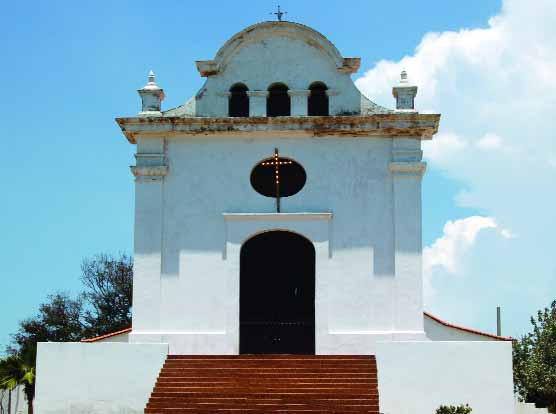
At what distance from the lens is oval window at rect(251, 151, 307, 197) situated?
26.7 meters

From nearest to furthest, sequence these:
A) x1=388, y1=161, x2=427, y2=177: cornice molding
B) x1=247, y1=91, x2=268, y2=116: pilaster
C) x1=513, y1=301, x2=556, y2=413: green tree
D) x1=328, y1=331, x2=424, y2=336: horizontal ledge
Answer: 1. x1=328, y1=331, x2=424, y2=336: horizontal ledge
2. x1=388, y1=161, x2=427, y2=177: cornice molding
3. x1=247, y1=91, x2=268, y2=116: pilaster
4. x1=513, y1=301, x2=556, y2=413: green tree

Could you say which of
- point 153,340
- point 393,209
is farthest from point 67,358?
point 393,209

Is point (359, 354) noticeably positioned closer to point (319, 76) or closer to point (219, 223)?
point (219, 223)

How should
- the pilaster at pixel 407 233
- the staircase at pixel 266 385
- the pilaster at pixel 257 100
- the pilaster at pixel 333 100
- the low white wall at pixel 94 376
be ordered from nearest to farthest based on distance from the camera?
the staircase at pixel 266 385 → the low white wall at pixel 94 376 → the pilaster at pixel 407 233 → the pilaster at pixel 333 100 → the pilaster at pixel 257 100

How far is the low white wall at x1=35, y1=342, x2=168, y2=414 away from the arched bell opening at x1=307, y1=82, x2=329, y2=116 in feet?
25.4

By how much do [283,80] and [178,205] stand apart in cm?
445

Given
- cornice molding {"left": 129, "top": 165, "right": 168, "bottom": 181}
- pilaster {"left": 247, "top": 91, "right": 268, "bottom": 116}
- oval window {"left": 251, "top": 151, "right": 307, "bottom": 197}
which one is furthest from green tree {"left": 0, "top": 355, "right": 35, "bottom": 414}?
pilaster {"left": 247, "top": 91, "right": 268, "bottom": 116}

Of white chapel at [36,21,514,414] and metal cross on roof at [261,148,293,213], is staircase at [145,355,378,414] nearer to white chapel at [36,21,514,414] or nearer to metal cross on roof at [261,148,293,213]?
white chapel at [36,21,514,414]

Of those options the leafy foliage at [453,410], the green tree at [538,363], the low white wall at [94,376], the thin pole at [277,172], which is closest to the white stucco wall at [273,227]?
the thin pole at [277,172]

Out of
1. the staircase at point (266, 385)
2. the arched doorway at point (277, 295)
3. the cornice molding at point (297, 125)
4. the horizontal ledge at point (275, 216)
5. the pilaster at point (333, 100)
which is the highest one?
the pilaster at point (333, 100)

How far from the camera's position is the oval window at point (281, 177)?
26.7 meters

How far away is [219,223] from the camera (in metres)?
26.5

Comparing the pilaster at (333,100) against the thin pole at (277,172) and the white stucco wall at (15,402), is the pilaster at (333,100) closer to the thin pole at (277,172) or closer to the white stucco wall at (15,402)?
the thin pole at (277,172)

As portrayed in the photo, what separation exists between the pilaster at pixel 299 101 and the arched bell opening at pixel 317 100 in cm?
17
